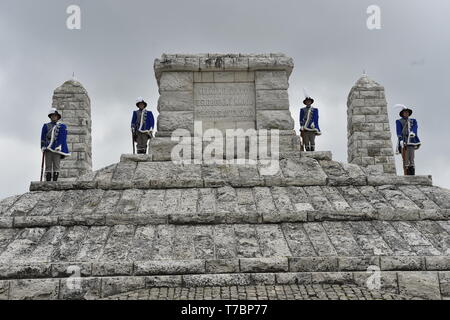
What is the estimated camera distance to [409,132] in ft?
35.2

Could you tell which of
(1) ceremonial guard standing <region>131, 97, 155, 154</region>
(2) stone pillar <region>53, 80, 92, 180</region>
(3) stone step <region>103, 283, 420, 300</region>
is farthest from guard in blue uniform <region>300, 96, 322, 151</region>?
(2) stone pillar <region>53, 80, 92, 180</region>

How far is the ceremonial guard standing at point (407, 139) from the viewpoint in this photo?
35.2 feet

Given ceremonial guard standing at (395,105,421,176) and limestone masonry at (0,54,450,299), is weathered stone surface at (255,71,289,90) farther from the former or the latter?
ceremonial guard standing at (395,105,421,176)

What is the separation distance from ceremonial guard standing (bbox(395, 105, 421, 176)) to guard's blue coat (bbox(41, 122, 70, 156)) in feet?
21.8

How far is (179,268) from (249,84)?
17.8 ft

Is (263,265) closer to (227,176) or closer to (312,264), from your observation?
(312,264)

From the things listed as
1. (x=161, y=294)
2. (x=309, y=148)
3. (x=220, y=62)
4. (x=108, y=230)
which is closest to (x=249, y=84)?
(x=220, y=62)

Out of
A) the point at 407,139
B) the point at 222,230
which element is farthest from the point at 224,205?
the point at 407,139

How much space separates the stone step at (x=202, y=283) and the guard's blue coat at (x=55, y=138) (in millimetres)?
3954

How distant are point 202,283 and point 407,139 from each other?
6083mm

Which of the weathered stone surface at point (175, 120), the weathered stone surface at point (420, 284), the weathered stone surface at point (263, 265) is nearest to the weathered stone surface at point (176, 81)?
the weathered stone surface at point (175, 120)

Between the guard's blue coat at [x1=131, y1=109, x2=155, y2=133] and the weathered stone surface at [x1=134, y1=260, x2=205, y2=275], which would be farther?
the guard's blue coat at [x1=131, y1=109, x2=155, y2=133]

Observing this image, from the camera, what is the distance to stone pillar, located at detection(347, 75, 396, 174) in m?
15.0

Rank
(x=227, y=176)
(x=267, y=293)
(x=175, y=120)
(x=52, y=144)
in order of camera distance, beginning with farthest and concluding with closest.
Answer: (x=175, y=120)
(x=52, y=144)
(x=227, y=176)
(x=267, y=293)
